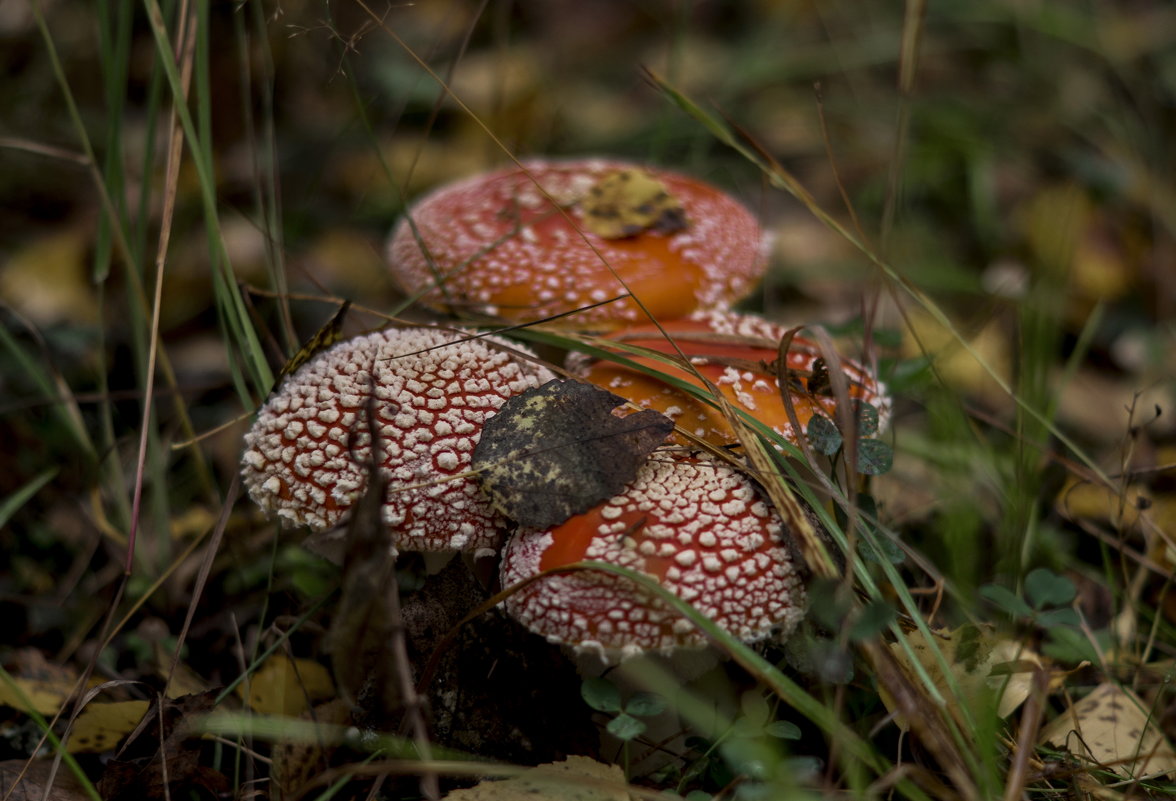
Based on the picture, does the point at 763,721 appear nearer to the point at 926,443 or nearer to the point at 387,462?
the point at 387,462

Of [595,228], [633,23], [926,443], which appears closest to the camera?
[595,228]

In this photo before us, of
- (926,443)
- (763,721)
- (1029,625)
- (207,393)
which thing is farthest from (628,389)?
(207,393)

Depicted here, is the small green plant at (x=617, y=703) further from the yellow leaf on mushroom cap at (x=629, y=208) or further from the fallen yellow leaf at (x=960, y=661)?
the yellow leaf on mushroom cap at (x=629, y=208)

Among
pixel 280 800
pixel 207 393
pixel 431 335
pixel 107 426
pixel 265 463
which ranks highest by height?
pixel 431 335

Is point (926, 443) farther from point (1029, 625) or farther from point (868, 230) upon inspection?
point (868, 230)

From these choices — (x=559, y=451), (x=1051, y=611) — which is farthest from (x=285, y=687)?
(x=1051, y=611)

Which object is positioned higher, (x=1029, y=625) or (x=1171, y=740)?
(x=1029, y=625)

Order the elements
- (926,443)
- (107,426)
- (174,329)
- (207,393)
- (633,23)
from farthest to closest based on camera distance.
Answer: (633,23) < (174,329) < (207,393) < (926,443) < (107,426)

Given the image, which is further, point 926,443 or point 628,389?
point 926,443
